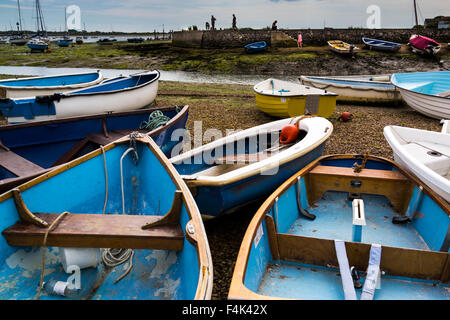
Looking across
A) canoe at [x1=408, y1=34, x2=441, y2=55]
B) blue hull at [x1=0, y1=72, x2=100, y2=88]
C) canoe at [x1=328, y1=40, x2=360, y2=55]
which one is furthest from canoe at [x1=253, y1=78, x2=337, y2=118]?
canoe at [x1=408, y1=34, x2=441, y2=55]

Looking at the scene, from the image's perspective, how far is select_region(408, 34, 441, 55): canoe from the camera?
3130 centimetres

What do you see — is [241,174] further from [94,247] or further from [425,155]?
[425,155]

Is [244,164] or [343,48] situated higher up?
[343,48]

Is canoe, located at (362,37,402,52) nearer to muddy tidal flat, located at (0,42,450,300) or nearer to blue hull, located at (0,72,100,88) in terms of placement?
muddy tidal flat, located at (0,42,450,300)

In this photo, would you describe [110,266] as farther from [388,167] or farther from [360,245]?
[388,167]

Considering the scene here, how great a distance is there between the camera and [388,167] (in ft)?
17.3

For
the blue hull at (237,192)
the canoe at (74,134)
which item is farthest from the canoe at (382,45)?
the blue hull at (237,192)

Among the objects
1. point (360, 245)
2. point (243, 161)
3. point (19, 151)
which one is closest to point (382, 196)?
point (360, 245)

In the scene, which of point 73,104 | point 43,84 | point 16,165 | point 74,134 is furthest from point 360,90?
point 16,165

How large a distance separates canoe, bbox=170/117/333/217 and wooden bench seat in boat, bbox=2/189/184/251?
1.06m

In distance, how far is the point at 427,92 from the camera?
42.0 ft

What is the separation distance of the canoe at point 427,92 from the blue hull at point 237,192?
8.22 m

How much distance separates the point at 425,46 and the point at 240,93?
25.4 meters

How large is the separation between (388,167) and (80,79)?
10907 millimetres
